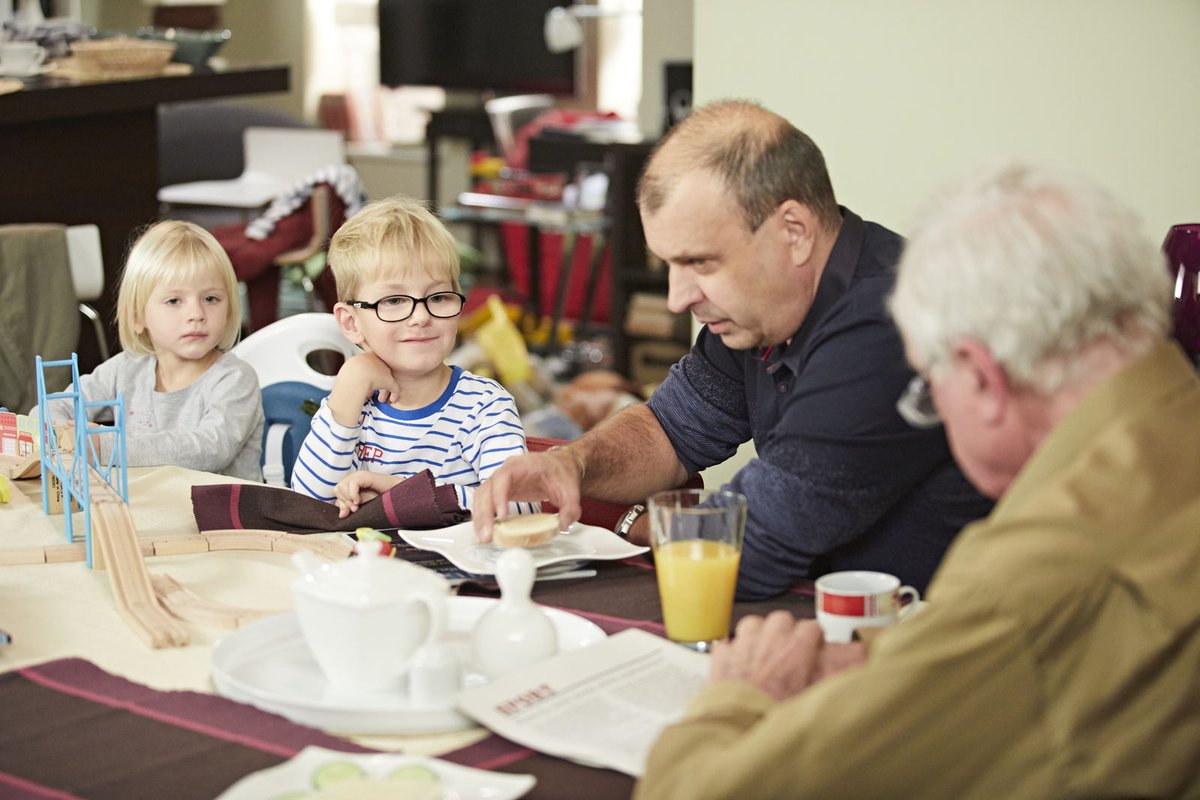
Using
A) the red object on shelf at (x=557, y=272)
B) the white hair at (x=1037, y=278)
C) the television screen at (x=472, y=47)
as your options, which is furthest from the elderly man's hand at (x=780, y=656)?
the television screen at (x=472, y=47)

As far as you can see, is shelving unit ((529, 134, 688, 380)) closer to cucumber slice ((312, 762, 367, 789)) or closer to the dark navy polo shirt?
the dark navy polo shirt

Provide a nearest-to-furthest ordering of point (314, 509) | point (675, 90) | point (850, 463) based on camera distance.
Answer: point (850, 463) < point (314, 509) < point (675, 90)

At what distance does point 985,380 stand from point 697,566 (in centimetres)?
41

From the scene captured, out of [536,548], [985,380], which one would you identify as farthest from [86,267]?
[985,380]

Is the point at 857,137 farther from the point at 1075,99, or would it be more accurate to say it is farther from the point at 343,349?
the point at 343,349

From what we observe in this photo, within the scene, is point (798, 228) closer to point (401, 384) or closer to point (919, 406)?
point (919, 406)

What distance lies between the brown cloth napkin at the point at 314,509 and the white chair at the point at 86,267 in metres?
2.29

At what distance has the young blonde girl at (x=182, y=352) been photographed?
244 centimetres

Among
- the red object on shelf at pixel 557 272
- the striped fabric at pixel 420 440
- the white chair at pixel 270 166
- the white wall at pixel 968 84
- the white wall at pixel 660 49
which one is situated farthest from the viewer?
the red object on shelf at pixel 557 272

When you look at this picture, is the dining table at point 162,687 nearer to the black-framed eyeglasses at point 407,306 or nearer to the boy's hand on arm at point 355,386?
the boy's hand on arm at point 355,386

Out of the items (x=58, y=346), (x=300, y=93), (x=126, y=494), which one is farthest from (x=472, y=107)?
(x=126, y=494)

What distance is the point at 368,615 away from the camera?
123cm

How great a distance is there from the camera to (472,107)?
8.19m

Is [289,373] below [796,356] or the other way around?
below
